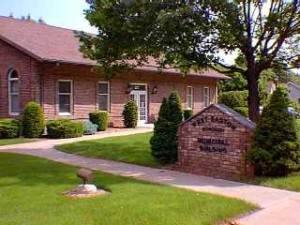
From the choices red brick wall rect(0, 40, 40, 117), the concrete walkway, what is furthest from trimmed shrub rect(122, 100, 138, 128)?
the concrete walkway

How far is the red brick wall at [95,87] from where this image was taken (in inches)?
896

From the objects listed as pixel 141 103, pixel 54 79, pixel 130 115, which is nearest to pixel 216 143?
pixel 54 79

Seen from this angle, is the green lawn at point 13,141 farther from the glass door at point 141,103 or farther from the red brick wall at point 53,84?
the glass door at point 141,103

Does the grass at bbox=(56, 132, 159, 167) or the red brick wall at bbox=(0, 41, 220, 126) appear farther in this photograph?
the red brick wall at bbox=(0, 41, 220, 126)

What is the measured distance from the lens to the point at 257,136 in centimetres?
1075

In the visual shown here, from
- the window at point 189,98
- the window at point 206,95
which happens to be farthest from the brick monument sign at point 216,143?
the window at point 206,95

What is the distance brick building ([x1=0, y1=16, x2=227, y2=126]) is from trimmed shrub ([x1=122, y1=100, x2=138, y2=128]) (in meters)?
0.51

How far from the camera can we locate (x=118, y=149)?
15.6 metres

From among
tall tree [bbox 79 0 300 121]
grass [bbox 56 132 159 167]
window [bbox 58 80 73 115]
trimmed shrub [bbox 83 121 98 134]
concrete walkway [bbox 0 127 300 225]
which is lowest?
concrete walkway [bbox 0 127 300 225]

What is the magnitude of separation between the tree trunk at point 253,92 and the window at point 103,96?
12.5 meters

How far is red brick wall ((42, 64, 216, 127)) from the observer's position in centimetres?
2277

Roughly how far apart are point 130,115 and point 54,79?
525cm

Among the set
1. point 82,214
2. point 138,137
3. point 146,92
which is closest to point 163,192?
point 82,214

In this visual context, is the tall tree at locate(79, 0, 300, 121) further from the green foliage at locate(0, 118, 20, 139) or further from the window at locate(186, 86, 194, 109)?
the window at locate(186, 86, 194, 109)
